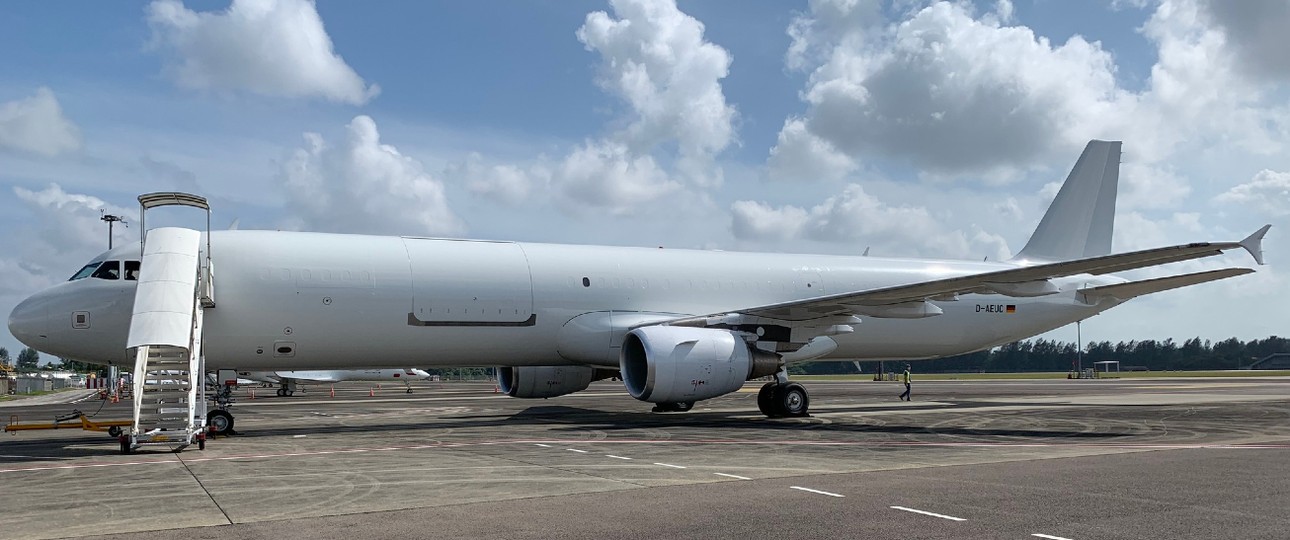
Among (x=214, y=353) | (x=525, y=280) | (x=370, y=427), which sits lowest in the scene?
(x=370, y=427)

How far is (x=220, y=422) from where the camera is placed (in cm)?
1773

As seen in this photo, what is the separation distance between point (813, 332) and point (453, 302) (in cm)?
803

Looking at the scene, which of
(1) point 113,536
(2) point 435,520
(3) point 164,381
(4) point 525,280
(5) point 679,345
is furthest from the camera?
(4) point 525,280

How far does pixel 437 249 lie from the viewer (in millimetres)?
19688

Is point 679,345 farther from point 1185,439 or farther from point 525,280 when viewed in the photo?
Answer: point 1185,439

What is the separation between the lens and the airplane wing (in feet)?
50.4

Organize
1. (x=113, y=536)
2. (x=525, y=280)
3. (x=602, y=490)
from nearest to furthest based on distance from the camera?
(x=113, y=536)
(x=602, y=490)
(x=525, y=280)

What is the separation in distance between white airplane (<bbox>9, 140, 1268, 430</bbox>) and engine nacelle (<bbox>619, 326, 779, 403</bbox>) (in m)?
0.03

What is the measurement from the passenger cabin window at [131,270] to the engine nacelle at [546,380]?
8731 millimetres

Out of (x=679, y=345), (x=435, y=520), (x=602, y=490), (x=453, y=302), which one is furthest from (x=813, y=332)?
(x=435, y=520)

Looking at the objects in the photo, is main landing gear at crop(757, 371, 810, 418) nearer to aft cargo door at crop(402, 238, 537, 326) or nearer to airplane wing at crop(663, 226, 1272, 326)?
airplane wing at crop(663, 226, 1272, 326)

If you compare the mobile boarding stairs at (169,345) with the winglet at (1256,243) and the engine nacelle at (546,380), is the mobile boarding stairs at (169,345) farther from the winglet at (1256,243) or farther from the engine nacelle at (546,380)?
the winglet at (1256,243)

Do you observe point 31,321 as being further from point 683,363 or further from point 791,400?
point 791,400

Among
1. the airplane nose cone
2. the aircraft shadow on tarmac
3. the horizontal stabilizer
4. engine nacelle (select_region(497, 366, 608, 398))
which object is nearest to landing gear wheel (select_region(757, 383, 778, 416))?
the aircraft shadow on tarmac
